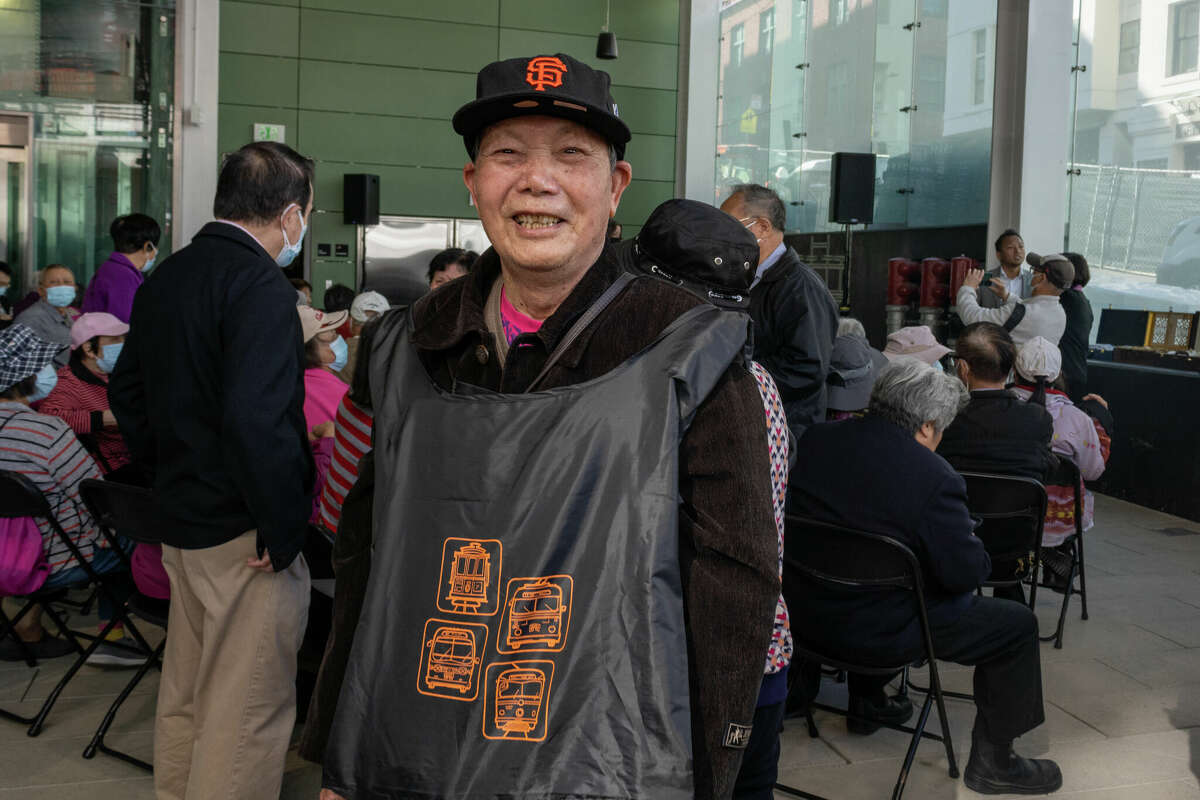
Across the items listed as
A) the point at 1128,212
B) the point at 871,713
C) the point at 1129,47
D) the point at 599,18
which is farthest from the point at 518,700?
the point at 599,18

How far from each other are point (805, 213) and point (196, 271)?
10886mm

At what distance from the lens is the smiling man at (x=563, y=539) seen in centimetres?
112

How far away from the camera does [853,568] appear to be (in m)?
2.85

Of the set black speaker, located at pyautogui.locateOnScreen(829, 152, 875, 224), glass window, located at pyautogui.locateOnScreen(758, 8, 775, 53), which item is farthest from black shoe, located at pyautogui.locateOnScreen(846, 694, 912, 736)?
glass window, located at pyautogui.locateOnScreen(758, 8, 775, 53)

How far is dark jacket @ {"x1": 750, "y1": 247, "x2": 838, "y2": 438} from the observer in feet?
12.8

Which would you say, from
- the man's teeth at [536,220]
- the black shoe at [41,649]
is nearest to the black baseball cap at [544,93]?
the man's teeth at [536,220]

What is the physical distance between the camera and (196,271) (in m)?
2.44

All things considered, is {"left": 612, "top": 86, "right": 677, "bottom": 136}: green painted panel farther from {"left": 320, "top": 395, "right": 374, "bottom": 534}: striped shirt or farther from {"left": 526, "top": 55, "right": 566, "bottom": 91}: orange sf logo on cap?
{"left": 526, "top": 55, "right": 566, "bottom": 91}: orange sf logo on cap

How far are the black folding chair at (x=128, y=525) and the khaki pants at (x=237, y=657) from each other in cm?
12

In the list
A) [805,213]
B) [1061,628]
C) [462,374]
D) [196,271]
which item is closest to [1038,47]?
[805,213]

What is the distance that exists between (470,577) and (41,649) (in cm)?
353

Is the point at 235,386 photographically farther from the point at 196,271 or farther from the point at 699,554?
the point at 699,554

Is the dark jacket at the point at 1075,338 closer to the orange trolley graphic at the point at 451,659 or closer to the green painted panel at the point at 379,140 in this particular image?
the green painted panel at the point at 379,140

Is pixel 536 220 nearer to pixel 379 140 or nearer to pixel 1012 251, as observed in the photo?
pixel 1012 251
